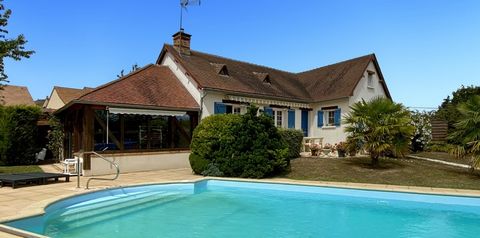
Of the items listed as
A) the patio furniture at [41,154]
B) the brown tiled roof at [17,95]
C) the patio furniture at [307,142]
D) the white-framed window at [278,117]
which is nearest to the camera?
the patio furniture at [41,154]

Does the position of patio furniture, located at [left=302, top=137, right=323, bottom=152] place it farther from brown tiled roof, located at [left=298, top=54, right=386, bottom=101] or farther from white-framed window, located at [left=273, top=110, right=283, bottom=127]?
brown tiled roof, located at [left=298, top=54, right=386, bottom=101]

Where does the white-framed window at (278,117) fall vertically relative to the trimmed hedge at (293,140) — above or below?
above

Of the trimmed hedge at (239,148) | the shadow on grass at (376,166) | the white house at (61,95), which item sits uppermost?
the white house at (61,95)

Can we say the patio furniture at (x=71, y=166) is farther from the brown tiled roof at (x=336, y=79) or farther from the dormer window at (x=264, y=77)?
the brown tiled roof at (x=336, y=79)

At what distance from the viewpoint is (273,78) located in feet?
113

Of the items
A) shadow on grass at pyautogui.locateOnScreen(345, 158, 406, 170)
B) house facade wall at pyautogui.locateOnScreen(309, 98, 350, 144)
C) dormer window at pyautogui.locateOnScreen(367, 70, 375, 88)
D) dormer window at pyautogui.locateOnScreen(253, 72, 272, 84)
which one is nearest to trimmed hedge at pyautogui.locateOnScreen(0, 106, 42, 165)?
dormer window at pyautogui.locateOnScreen(253, 72, 272, 84)

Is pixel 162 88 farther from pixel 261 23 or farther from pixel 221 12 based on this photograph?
pixel 261 23

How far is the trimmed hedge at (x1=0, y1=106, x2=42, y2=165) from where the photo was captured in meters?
23.9

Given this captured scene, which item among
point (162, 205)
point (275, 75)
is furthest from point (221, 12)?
point (162, 205)

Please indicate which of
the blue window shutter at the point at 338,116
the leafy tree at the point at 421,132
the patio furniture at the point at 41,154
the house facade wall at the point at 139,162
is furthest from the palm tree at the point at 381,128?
the patio furniture at the point at 41,154

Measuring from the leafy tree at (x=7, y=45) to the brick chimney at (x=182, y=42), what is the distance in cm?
1200

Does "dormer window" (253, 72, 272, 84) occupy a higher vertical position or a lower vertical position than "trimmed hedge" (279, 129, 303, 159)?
higher

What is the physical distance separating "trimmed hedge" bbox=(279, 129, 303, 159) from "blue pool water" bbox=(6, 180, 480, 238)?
862cm

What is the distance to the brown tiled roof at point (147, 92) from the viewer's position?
A: 20.3 metres
